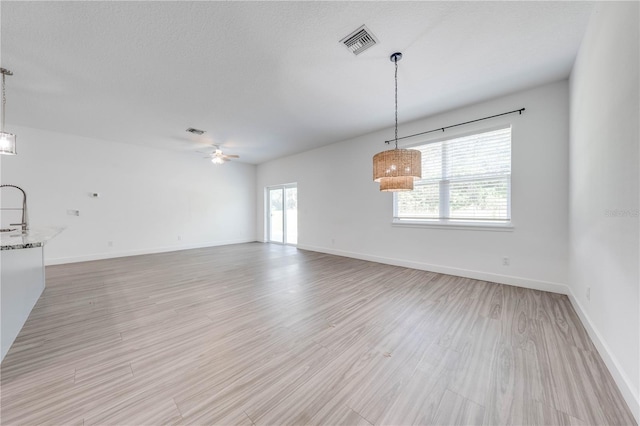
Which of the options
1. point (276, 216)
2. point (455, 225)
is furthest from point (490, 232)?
point (276, 216)

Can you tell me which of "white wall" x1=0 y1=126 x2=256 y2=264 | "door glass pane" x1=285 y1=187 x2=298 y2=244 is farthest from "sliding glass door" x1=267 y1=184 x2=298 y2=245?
"white wall" x1=0 y1=126 x2=256 y2=264

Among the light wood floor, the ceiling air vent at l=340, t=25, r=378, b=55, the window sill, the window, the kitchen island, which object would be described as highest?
the ceiling air vent at l=340, t=25, r=378, b=55

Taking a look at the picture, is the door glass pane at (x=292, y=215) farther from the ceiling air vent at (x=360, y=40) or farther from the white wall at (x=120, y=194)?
the ceiling air vent at (x=360, y=40)

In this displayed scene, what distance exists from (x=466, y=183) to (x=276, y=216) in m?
5.87

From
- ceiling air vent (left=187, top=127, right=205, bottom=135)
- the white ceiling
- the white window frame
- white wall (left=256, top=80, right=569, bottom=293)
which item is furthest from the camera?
ceiling air vent (left=187, top=127, right=205, bottom=135)

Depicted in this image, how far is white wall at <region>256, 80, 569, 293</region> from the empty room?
3cm

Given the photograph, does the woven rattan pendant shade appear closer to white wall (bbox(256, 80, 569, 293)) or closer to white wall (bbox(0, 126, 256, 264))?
white wall (bbox(256, 80, 569, 293))

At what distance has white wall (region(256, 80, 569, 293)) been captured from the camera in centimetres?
320

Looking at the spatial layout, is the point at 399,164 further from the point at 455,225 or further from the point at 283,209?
the point at 283,209

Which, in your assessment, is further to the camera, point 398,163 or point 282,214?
point 282,214

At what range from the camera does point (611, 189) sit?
1778 mm

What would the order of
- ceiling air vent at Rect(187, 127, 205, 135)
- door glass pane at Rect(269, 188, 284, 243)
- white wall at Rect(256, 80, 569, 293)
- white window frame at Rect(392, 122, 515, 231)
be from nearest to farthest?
white wall at Rect(256, 80, 569, 293) → white window frame at Rect(392, 122, 515, 231) → ceiling air vent at Rect(187, 127, 205, 135) → door glass pane at Rect(269, 188, 284, 243)

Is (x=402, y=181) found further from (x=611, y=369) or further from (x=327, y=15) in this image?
(x=611, y=369)

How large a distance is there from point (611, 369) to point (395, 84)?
334 centimetres
